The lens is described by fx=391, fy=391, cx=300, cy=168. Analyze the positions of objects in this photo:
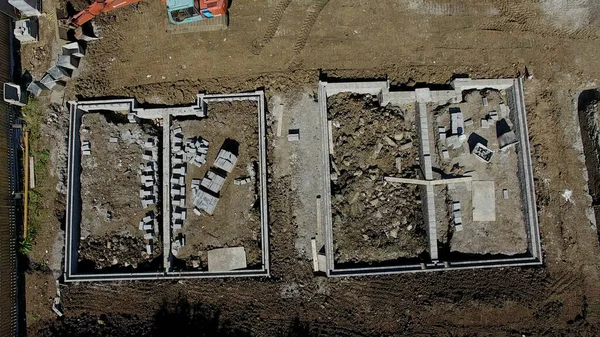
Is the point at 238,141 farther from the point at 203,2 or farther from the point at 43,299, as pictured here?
the point at 43,299

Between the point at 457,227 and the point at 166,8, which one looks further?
the point at 166,8

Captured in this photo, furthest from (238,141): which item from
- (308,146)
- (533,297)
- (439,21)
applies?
(533,297)

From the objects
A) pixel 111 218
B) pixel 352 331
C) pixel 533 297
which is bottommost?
pixel 352 331

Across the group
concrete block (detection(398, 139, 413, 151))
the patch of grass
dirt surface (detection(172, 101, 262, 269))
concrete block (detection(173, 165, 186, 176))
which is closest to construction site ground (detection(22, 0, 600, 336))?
the patch of grass

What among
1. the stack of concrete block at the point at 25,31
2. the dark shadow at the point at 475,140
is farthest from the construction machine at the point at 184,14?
the dark shadow at the point at 475,140

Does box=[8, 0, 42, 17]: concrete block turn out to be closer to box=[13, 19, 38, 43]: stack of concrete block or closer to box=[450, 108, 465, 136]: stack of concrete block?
box=[13, 19, 38, 43]: stack of concrete block

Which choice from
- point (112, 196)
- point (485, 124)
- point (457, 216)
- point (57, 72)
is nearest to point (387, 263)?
point (457, 216)

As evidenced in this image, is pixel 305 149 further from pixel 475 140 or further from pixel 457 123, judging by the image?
pixel 475 140
